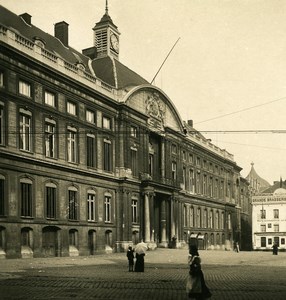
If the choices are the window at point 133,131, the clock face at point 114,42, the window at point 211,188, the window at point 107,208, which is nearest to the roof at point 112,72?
the clock face at point 114,42

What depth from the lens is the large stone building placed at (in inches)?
1283

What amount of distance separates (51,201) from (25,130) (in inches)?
216

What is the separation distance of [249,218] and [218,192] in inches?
1037

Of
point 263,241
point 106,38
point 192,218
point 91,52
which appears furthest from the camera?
point 263,241

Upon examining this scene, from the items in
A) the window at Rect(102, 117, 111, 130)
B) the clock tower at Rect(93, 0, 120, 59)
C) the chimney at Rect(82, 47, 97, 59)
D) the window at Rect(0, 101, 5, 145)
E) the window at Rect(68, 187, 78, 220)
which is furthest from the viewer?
the chimney at Rect(82, 47, 97, 59)

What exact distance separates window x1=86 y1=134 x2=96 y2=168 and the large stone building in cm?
8

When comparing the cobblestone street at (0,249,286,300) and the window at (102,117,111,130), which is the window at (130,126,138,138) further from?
the cobblestone street at (0,249,286,300)

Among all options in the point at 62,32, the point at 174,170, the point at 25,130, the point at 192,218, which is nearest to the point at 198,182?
the point at 192,218

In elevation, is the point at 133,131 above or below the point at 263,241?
above

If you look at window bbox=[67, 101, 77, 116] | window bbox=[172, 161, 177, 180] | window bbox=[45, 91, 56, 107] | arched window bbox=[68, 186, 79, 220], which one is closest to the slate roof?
window bbox=[67, 101, 77, 116]

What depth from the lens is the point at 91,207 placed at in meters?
41.0

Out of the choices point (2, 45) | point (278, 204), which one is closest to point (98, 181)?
point (2, 45)

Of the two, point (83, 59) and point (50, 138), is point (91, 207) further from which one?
point (83, 59)

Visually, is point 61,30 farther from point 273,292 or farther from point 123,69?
point 273,292
